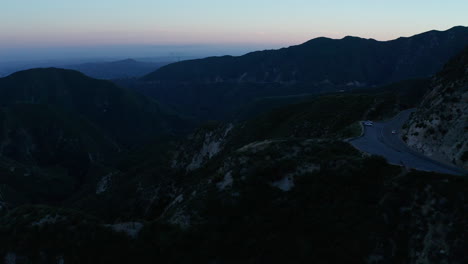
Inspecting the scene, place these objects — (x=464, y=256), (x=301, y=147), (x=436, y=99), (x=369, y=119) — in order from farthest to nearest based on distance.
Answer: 1. (x=369, y=119)
2. (x=436, y=99)
3. (x=301, y=147)
4. (x=464, y=256)

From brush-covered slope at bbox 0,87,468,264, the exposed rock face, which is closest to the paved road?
the exposed rock face

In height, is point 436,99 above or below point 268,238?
above

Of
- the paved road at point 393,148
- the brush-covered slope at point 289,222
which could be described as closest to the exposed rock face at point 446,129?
the paved road at point 393,148

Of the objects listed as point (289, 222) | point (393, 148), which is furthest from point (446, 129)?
point (289, 222)

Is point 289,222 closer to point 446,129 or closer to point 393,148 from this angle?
point 393,148

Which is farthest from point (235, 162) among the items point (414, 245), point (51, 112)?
point (51, 112)

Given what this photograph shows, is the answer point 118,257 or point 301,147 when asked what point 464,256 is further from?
point 118,257
